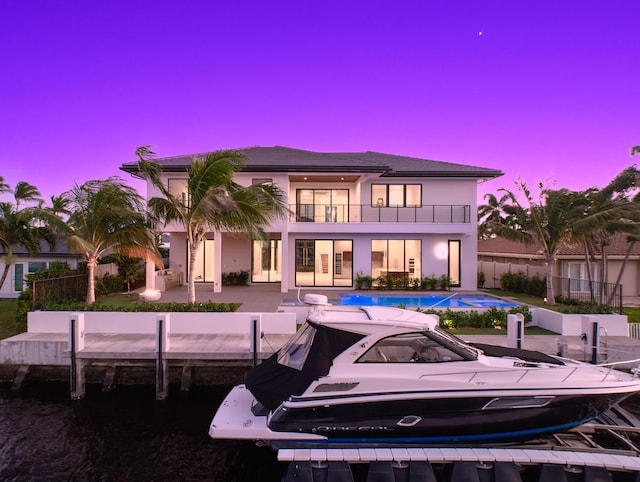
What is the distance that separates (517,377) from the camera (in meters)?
5.17

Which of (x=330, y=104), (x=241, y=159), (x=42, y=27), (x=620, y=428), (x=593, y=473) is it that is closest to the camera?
(x=593, y=473)

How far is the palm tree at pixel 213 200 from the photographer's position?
435 inches

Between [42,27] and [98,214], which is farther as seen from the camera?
[42,27]

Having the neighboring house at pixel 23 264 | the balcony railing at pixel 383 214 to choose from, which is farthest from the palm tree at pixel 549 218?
the neighboring house at pixel 23 264

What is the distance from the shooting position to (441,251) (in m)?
19.2

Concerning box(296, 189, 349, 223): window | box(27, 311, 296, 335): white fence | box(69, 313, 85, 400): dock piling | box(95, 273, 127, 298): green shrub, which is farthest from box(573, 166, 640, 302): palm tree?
box(95, 273, 127, 298): green shrub

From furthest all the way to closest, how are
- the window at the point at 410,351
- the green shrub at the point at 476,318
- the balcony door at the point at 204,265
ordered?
the balcony door at the point at 204,265
the green shrub at the point at 476,318
the window at the point at 410,351

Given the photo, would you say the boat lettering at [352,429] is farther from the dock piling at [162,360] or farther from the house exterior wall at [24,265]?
the house exterior wall at [24,265]

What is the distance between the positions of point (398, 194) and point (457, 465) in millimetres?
16109

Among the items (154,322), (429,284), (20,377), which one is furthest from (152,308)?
(429,284)

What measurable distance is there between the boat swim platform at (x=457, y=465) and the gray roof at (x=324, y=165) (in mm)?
12962

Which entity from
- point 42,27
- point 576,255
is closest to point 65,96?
point 42,27

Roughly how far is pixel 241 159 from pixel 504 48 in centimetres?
1272

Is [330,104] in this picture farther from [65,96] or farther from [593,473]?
[593,473]
